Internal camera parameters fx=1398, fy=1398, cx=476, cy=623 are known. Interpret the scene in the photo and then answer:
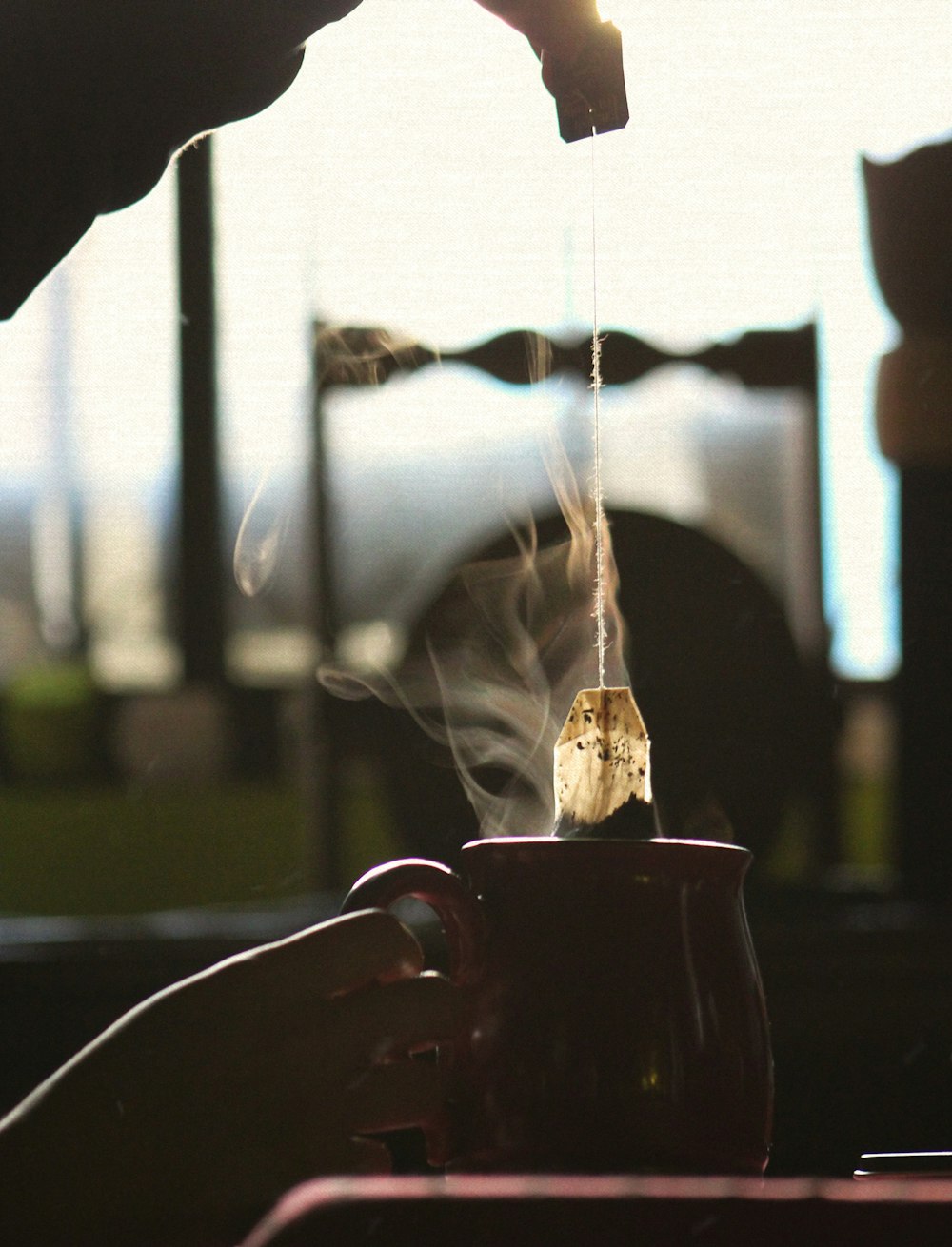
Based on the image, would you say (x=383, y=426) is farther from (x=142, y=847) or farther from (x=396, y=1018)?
(x=396, y=1018)

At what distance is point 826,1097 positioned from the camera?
3.94 feet

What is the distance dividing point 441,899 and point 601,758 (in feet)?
0.29

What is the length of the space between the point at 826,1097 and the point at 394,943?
2.67 feet

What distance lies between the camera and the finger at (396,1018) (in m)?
0.50

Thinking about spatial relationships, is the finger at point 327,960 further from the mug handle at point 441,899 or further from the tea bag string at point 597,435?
the tea bag string at point 597,435

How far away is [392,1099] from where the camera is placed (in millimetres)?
508

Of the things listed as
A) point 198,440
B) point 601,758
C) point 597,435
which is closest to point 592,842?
point 601,758

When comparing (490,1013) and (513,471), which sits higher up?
(513,471)

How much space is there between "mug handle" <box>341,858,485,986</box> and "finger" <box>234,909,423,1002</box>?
0.04 feet

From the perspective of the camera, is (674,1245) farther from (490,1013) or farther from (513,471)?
(513,471)

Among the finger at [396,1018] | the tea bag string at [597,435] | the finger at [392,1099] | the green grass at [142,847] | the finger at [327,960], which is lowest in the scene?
the green grass at [142,847]

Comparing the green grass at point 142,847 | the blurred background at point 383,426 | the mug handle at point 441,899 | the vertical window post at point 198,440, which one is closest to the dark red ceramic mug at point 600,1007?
the mug handle at point 441,899

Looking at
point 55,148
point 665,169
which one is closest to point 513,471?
point 665,169

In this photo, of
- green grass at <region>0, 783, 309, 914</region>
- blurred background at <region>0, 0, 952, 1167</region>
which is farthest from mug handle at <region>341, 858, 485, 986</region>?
green grass at <region>0, 783, 309, 914</region>
